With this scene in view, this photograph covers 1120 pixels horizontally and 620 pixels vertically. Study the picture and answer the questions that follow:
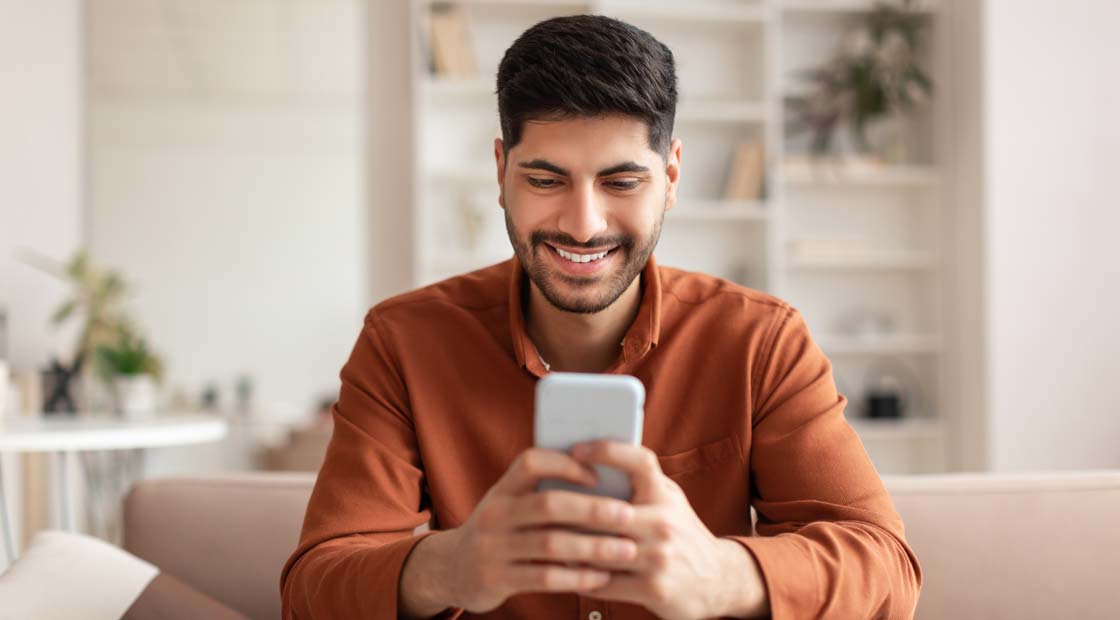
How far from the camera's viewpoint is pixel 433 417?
1207mm

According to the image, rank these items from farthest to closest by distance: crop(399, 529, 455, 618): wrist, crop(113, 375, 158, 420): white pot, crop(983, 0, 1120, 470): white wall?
crop(983, 0, 1120, 470): white wall, crop(113, 375, 158, 420): white pot, crop(399, 529, 455, 618): wrist

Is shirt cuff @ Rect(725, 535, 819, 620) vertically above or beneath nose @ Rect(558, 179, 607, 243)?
beneath

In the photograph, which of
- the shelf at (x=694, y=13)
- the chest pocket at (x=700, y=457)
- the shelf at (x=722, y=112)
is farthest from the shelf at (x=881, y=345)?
the chest pocket at (x=700, y=457)

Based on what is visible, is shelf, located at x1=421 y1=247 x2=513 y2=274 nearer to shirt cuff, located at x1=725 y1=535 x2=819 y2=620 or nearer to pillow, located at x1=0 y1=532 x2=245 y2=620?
pillow, located at x1=0 y1=532 x2=245 y2=620

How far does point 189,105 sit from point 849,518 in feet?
27.8

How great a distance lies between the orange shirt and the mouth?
0.38 feet

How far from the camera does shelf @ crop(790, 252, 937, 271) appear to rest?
4.01 metres

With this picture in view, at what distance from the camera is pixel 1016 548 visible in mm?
1435

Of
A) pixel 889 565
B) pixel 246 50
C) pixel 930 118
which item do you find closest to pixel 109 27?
pixel 246 50

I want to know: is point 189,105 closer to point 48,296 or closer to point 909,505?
point 48,296

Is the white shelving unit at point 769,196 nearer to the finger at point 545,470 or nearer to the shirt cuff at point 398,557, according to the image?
the shirt cuff at point 398,557

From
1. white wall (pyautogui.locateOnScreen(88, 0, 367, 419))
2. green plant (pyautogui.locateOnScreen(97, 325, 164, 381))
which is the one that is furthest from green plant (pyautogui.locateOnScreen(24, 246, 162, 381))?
white wall (pyautogui.locateOnScreen(88, 0, 367, 419))

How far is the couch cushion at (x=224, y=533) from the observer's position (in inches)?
58.7

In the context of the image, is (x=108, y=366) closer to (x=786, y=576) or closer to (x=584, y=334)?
(x=584, y=334)
